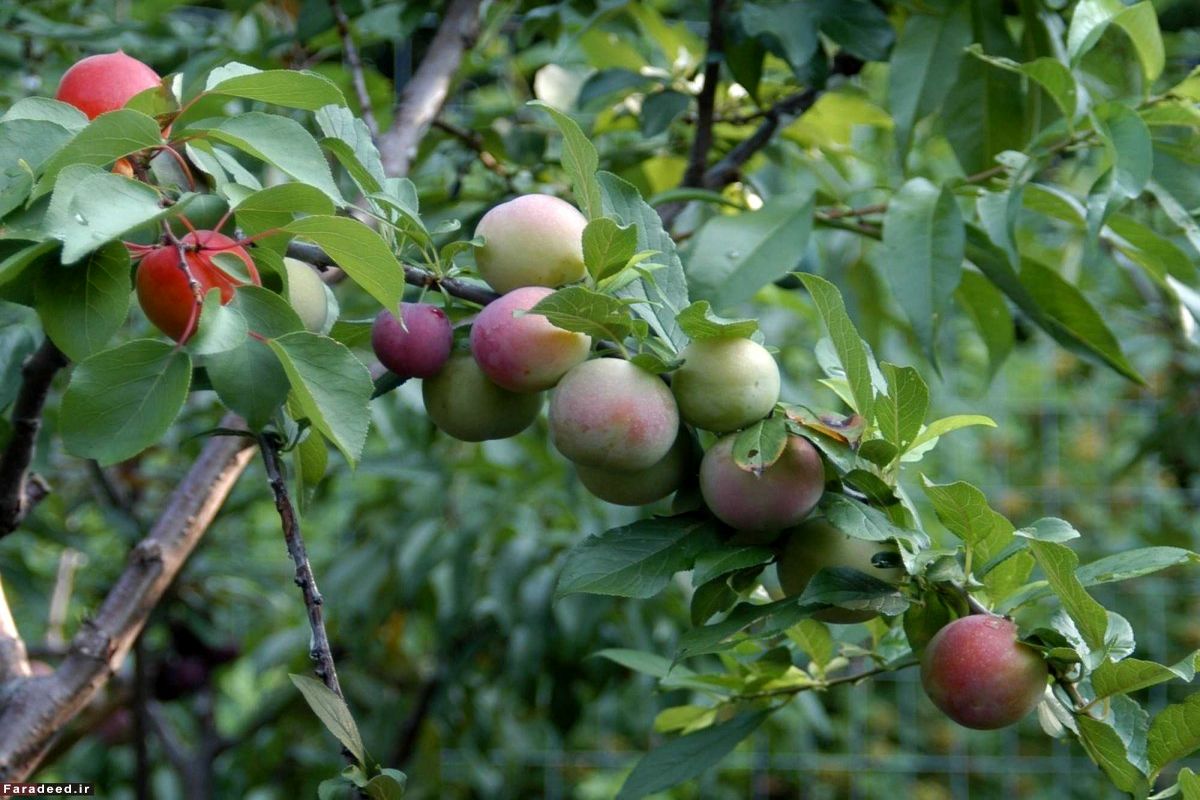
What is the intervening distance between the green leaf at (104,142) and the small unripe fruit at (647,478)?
0.18m

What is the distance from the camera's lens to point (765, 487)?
39 centimetres

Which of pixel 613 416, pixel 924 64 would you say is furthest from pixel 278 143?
pixel 924 64

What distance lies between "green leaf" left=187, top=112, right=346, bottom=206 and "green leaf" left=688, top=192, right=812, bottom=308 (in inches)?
12.1

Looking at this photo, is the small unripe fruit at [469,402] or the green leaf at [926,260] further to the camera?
the green leaf at [926,260]

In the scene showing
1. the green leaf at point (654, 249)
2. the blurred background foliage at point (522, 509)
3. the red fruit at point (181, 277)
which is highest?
the red fruit at point (181, 277)

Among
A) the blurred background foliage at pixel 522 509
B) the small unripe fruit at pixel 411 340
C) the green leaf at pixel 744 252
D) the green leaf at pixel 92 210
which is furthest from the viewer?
the blurred background foliage at pixel 522 509

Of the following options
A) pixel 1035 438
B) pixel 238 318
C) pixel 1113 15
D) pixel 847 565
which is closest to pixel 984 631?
pixel 847 565

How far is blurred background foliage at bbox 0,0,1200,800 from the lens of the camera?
0.94 metres

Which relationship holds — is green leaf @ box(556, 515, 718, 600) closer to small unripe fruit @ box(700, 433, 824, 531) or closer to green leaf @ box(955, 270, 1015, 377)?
small unripe fruit @ box(700, 433, 824, 531)

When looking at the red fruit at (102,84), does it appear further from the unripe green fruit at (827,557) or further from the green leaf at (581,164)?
the unripe green fruit at (827,557)

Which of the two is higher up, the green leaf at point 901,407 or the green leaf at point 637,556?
the green leaf at point 901,407

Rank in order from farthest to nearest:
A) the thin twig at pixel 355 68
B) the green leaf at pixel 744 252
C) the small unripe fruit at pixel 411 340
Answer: the thin twig at pixel 355 68
the green leaf at pixel 744 252
the small unripe fruit at pixel 411 340

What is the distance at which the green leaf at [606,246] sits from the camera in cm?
39

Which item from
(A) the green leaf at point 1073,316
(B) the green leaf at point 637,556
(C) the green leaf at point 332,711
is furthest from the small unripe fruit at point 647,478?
(A) the green leaf at point 1073,316
